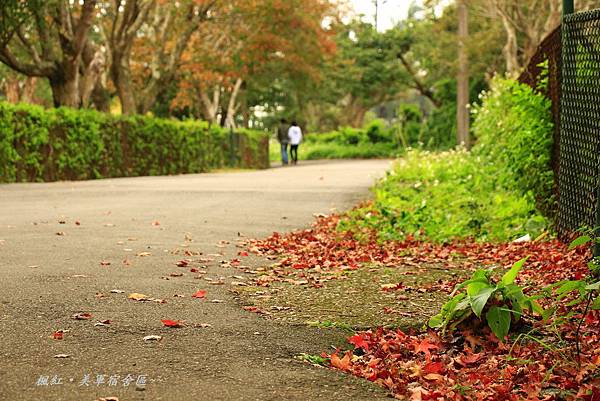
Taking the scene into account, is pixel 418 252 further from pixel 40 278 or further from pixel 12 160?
pixel 12 160

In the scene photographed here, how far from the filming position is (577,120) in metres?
6.48

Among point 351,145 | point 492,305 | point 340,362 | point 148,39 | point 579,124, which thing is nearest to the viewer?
point 340,362

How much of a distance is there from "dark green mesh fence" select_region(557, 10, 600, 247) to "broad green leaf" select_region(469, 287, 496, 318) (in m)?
1.81

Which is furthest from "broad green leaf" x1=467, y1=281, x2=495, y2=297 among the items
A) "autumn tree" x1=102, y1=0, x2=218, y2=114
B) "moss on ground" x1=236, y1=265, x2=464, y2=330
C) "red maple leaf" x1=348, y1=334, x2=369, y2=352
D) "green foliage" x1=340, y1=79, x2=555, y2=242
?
"autumn tree" x1=102, y1=0, x2=218, y2=114

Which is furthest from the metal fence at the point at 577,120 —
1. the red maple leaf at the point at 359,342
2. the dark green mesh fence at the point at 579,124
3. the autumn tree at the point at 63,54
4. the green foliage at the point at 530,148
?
the autumn tree at the point at 63,54

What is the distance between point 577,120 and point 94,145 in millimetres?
16325

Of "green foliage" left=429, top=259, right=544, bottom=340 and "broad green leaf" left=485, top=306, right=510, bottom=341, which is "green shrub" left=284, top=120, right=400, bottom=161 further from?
"broad green leaf" left=485, top=306, right=510, bottom=341

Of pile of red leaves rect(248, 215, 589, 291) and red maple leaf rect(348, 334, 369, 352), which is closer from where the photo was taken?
red maple leaf rect(348, 334, 369, 352)

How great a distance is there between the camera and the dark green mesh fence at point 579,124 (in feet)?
19.3

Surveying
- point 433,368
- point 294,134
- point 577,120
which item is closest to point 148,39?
point 294,134

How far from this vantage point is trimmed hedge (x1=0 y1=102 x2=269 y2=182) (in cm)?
1820

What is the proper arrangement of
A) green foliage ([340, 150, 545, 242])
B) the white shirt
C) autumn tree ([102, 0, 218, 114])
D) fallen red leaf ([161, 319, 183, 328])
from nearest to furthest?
fallen red leaf ([161, 319, 183, 328]) < green foliage ([340, 150, 545, 242]) < autumn tree ([102, 0, 218, 114]) < the white shirt

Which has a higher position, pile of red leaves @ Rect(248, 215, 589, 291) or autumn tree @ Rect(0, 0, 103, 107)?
autumn tree @ Rect(0, 0, 103, 107)

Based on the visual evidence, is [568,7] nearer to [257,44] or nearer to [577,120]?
[577,120]
